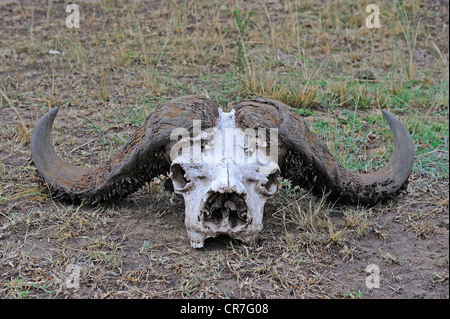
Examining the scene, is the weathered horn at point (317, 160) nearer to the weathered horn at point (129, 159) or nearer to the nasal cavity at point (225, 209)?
the weathered horn at point (129, 159)

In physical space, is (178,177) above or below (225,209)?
above

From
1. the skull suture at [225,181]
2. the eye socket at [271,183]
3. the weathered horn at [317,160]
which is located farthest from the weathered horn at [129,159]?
the eye socket at [271,183]

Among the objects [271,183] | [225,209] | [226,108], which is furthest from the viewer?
[226,108]

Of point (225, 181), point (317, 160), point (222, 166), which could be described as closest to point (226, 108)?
point (317, 160)

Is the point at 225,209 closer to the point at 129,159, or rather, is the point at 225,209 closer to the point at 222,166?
the point at 222,166

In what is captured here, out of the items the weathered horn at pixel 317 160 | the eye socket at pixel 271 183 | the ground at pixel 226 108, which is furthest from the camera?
the weathered horn at pixel 317 160

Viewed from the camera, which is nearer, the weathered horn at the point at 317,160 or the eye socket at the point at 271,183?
the eye socket at the point at 271,183

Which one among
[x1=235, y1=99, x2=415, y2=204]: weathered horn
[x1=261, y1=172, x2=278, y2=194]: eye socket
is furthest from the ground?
[x1=261, y1=172, x2=278, y2=194]: eye socket

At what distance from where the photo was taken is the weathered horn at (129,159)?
3672 millimetres

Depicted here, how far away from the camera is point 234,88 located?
633cm

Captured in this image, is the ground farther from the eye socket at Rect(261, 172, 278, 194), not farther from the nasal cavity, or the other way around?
the eye socket at Rect(261, 172, 278, 194)

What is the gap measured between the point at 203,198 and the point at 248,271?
495 millimetres

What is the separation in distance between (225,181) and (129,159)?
0.75 metres

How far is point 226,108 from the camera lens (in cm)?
592
